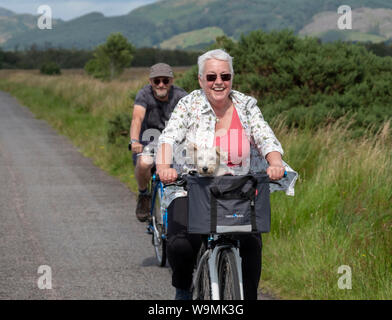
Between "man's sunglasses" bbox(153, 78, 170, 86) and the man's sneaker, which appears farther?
the man's sneaker

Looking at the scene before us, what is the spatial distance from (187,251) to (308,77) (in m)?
9.46

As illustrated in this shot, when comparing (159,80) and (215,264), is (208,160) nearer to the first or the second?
(215,264)

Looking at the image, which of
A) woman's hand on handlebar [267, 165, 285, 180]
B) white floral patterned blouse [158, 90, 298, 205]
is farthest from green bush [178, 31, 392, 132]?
woman's hand on handlebar [267, 165, 285, 180]

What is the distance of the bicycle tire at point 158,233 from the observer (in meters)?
5.93

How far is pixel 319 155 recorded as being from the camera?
26.8 feet

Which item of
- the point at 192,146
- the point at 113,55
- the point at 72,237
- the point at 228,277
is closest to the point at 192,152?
the point at 192,146

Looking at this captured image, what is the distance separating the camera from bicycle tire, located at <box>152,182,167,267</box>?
593cm

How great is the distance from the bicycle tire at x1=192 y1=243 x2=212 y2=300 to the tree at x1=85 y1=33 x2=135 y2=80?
76.7 metres

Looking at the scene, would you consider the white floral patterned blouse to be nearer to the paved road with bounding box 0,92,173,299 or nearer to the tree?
the paved road with bounding box 0,92,173,299

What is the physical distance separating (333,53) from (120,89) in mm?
12265

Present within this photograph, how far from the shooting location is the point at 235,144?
354cm

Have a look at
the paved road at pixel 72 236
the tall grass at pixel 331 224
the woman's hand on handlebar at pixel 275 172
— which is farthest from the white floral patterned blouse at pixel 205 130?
the paved road at pixel 72 236
